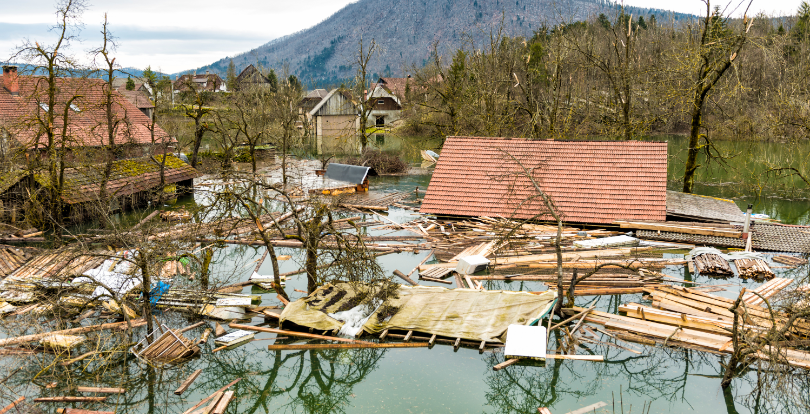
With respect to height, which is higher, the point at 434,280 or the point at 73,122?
the point at 73,122

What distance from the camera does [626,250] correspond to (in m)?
16.5

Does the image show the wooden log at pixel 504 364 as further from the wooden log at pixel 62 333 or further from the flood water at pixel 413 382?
the wooden log at pixel 62 333

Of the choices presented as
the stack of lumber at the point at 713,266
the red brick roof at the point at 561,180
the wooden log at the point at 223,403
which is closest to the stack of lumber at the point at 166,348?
the wooden log at the point at 223,403

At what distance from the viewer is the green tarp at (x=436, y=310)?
37.8ft

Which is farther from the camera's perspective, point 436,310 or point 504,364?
point 436,310

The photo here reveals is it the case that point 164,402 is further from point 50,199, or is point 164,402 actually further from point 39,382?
point 50,199

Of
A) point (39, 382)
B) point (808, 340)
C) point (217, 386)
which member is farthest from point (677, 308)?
point (39, 382)

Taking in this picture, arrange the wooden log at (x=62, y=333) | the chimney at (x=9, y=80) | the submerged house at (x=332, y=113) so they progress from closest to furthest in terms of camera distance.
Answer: the wooden log at (x=62, y=333) < the chimney at (x=9, y=80) < the submerged house at (x=332, y=113)

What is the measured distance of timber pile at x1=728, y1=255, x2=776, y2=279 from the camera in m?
14.5

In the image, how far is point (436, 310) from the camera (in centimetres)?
1218

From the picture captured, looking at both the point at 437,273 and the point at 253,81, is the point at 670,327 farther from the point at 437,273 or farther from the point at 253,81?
the point at 253,81

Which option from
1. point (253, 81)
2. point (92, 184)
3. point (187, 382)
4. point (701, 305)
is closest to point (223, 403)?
point (187, 382)

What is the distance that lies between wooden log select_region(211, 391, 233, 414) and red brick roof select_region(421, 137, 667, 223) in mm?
12167

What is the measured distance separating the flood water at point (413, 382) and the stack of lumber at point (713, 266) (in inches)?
192
